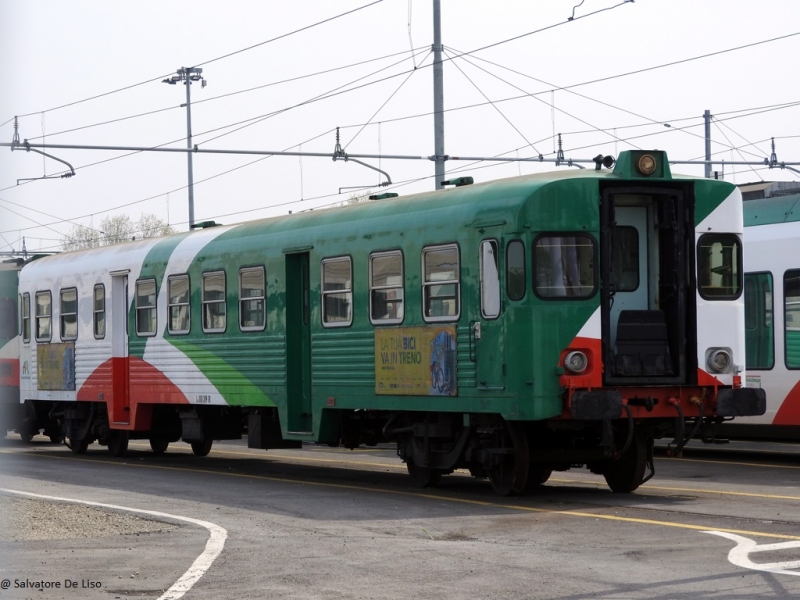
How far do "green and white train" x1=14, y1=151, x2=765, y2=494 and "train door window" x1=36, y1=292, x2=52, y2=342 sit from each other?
707 centimetres

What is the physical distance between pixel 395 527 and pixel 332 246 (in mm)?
5922

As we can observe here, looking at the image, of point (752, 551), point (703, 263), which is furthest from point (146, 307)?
point (752, 551)

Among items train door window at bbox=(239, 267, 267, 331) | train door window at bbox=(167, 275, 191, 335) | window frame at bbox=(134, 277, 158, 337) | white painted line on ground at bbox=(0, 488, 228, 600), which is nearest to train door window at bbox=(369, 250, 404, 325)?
train door window at bbox=(239, 267, 267, 331)

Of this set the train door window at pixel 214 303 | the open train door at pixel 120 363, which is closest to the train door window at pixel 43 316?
the open train door at pixel 120 363

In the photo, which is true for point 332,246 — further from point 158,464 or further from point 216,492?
point 158,464

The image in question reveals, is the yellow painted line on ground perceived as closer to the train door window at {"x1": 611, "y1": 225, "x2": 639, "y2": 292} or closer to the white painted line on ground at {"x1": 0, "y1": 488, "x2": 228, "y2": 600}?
the white painted line on ground at {"x1": 0, "y1": 488, "x2": 228, "y2": 600}

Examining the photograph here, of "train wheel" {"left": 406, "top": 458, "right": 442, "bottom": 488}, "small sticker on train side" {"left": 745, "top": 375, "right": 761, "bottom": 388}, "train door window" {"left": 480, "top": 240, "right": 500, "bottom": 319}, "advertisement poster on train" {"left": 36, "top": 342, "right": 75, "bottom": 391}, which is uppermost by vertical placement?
"train door window" {"left": 480, "top": 240, "right": 500, "bottom": 319}

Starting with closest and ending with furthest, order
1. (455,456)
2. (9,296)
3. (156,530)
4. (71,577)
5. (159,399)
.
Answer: (71,577), (156,530), (455,456), (159,399), (9,296)

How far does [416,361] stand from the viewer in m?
16.9

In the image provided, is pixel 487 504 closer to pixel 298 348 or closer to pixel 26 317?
pixel 298 348

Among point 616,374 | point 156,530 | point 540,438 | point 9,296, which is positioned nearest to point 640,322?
point 616,374

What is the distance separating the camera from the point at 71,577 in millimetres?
10250

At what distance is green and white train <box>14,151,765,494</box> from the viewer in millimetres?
15328

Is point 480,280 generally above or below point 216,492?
above
